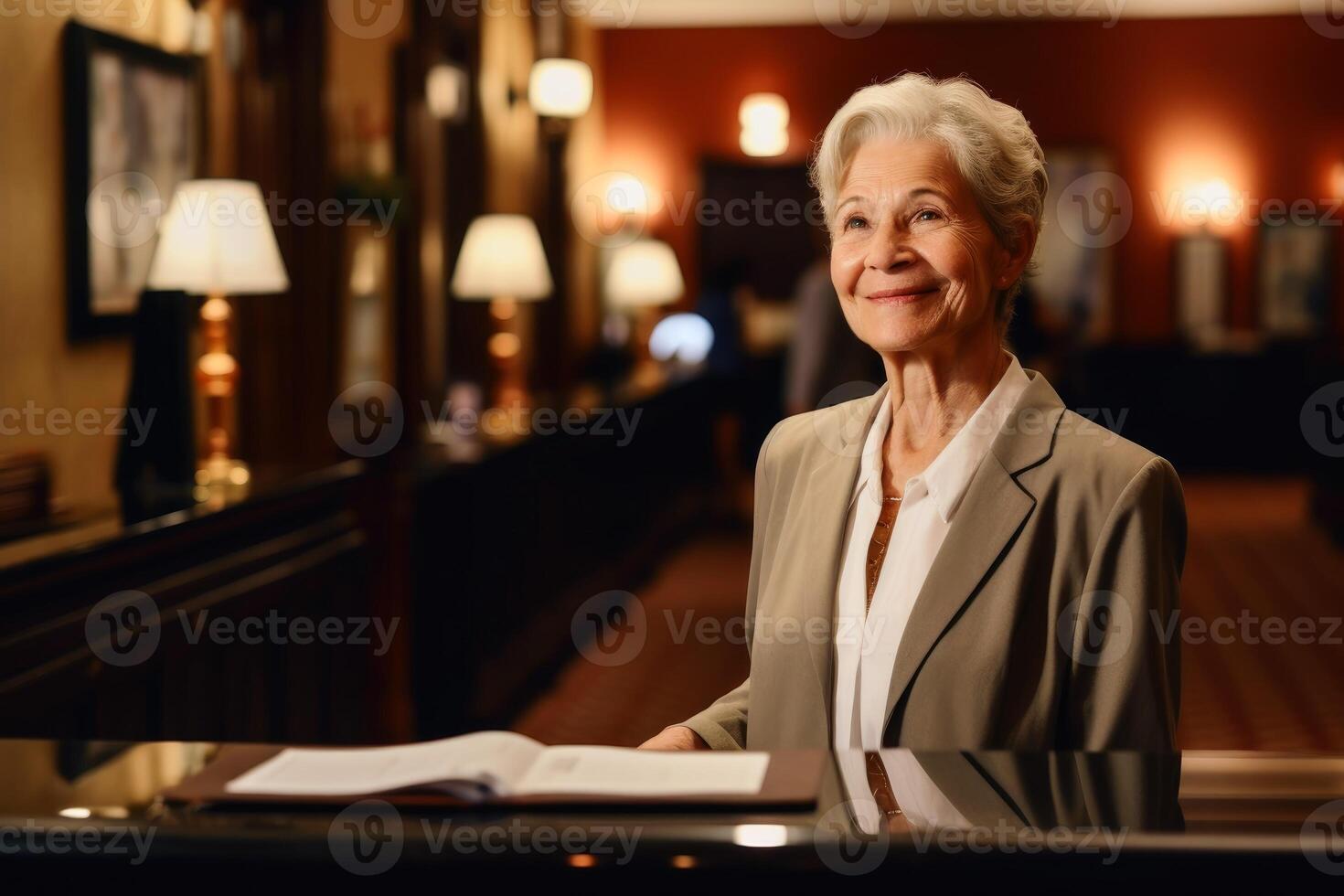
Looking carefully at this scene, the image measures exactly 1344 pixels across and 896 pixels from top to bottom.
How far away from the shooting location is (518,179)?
10.5m

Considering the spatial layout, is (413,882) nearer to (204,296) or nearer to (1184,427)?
(204,296)

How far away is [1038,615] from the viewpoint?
192 centimetres

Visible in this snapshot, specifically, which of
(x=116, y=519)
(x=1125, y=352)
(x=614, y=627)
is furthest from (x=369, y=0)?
(x=1125, y=352)

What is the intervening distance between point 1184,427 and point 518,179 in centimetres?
640

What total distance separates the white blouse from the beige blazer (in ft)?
0.08
